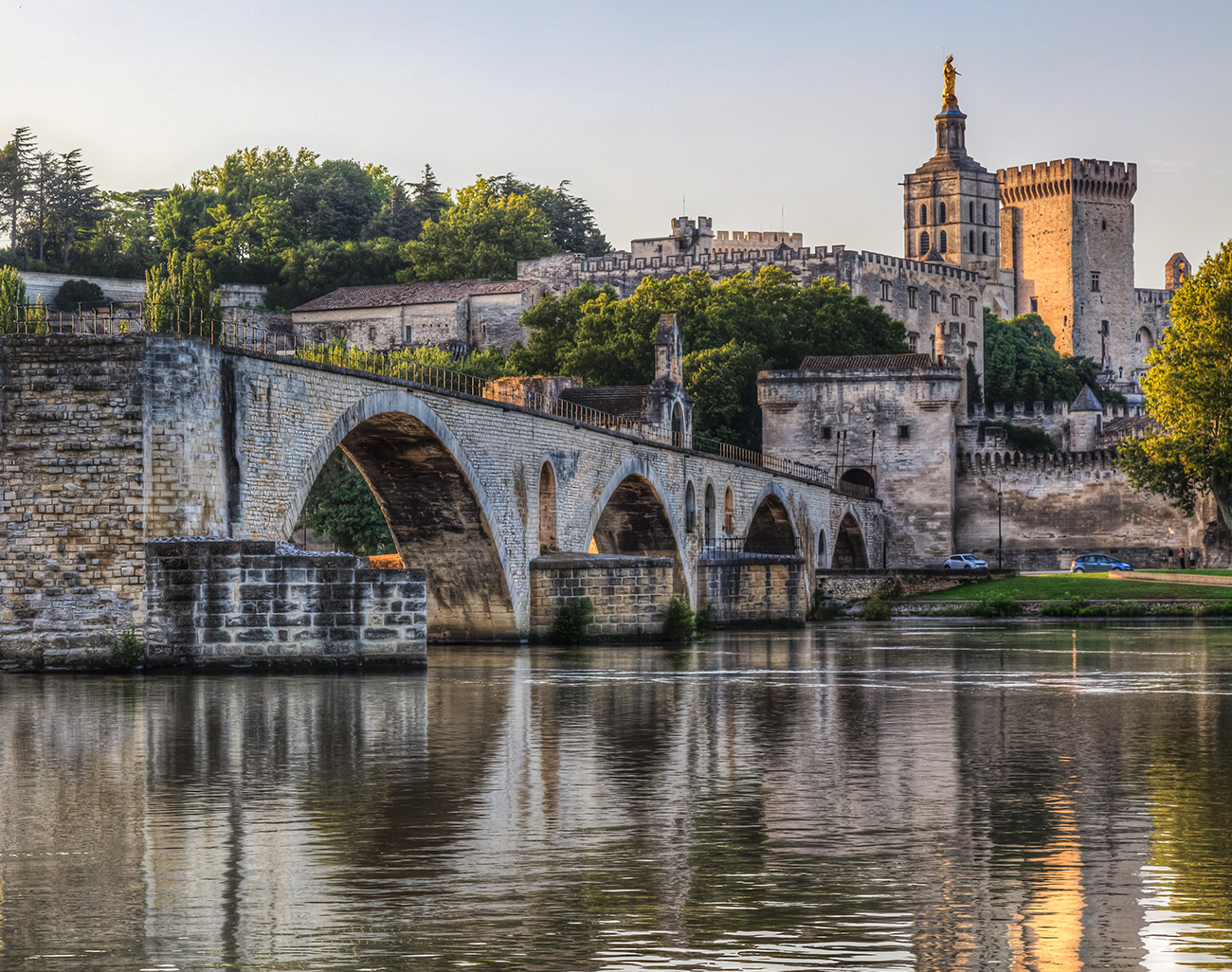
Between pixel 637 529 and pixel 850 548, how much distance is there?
2836 cm

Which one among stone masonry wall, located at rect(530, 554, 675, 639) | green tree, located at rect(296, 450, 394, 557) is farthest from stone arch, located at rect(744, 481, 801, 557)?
stone masonry wall, located at rect(530, 554, 675, 639)

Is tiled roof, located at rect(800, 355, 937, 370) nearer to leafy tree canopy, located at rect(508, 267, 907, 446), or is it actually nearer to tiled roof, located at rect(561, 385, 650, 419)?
leafy tree canopy, located at rect(508, 267, 907, 446)

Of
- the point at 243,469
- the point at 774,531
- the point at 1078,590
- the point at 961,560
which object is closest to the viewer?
the point at 243,469

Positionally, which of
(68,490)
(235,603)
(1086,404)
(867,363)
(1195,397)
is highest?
(867,363)

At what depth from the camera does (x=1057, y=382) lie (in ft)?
330

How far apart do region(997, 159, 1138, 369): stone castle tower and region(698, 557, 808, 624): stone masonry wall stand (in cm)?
7703

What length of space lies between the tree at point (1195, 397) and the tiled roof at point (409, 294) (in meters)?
39.2

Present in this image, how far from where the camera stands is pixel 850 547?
75125 mm

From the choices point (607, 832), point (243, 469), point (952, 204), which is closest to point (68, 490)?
point (243, 469)

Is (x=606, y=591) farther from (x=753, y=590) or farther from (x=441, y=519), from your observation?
(x=753, y=590)

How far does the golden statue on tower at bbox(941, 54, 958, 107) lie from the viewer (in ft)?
394

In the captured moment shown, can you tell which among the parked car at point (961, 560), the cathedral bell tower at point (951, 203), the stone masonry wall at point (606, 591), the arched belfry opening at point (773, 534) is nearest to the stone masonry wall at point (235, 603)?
the stone masonry wall at point (606, 591)

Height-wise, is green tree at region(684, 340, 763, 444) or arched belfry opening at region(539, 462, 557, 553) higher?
green tree at region(684, 340, 763, 444)

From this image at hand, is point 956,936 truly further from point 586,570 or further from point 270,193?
point 270,193
